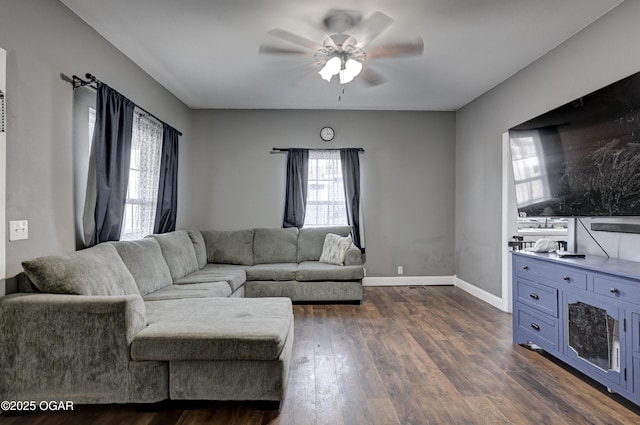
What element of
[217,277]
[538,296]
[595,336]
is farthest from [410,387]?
[217,277]

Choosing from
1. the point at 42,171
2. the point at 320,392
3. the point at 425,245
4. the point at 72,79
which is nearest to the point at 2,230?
the point at 42,171

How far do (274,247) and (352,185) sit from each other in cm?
150

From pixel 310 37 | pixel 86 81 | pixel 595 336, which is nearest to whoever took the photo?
pixel 595 336

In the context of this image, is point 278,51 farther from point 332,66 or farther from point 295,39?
point 332,66

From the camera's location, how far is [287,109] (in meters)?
5.63

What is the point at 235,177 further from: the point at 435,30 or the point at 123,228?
the point at 435,30

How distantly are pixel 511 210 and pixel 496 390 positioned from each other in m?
2.43

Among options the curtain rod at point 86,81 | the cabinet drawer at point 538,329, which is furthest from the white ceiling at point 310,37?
the cabinet drawer at point 538,329

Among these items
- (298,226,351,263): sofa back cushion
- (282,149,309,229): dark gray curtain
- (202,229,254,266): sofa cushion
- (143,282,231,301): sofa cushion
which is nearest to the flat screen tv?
(298,226,351,263): sofa back cushion

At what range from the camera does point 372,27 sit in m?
3.05

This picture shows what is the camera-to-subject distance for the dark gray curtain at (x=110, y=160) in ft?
9.73

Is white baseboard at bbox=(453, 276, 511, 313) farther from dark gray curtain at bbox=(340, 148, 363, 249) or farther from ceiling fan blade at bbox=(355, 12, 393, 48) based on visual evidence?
ceiling fan blade at bbox=(355, 12, 393, 48)

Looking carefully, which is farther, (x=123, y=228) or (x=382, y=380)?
(x=123, y=228)

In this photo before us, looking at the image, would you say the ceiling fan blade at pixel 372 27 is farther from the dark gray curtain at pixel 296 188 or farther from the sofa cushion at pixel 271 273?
the sofa cushion at pixel 271 273
